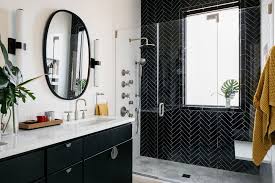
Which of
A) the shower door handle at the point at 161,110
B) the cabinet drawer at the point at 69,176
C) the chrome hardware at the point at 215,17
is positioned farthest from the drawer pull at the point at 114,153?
the chrome hardware at the point at 215,17

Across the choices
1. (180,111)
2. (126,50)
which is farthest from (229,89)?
(126,50)

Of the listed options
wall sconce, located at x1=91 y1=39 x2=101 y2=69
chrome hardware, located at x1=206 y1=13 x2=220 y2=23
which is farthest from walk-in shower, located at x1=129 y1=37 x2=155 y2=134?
chrome hardware, located at x1=206 y1=13 x2=220 y2=23

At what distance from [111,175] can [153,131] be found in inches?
55.5

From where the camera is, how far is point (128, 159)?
2209 mm

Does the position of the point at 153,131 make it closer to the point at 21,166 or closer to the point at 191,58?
the point at 191,58

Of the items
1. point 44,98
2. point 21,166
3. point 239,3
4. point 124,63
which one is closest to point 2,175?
point 21,166

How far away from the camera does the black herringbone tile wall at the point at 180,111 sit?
2.68 metres

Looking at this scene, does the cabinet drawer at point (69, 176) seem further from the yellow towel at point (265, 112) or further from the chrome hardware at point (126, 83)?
the chrome hardware at point (126, 83)

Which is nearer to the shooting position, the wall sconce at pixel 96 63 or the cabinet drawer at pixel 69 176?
the cabinet drawer at pixel 69 176

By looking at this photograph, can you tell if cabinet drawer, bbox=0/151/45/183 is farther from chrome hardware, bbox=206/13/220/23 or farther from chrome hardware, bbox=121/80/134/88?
chrome hardware, bbox=206/13/220/23

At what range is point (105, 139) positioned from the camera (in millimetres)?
1851

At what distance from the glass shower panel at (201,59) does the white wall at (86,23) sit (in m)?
0.98

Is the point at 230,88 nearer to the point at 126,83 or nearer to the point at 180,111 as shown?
the point at 180,111

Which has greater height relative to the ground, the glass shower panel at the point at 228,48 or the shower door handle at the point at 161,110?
the glass shower panel at the point at 228,48
